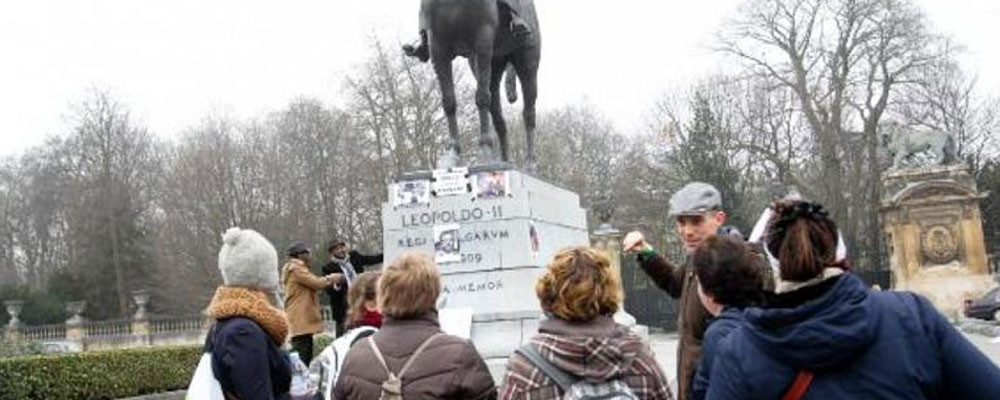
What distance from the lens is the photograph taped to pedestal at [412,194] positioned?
971 cm

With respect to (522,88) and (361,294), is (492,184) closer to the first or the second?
(522,88)

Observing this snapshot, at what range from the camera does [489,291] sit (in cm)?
954

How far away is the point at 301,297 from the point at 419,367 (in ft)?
19.1

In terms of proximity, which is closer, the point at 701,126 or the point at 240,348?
the point at 240,348

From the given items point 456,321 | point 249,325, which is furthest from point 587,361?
point 456,321

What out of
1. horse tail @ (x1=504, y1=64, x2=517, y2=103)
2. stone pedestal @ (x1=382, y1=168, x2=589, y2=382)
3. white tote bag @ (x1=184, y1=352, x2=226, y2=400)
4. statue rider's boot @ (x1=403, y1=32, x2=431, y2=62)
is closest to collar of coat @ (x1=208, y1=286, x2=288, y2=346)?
white tote bag @ (x1=184, y1=352, x2=226, y2=400)

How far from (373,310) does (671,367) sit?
7872mm

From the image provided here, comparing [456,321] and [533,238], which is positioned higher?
[533,238]

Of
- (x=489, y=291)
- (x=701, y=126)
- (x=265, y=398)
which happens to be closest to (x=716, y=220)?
(x=265, y=398)

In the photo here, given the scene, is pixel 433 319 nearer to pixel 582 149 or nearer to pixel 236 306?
pixel 236 306

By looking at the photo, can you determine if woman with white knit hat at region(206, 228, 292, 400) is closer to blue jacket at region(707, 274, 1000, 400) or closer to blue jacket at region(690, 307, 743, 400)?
blue jacket at region(690, 307, 743, 400)

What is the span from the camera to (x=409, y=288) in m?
3.75

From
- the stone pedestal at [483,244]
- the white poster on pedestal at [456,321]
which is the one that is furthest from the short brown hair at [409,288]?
the stone pedestal at [483,244]

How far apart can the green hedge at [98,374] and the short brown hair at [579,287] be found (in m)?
11.5
